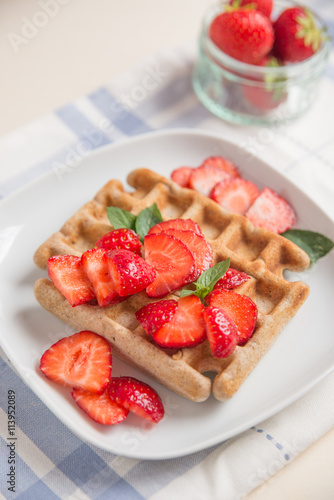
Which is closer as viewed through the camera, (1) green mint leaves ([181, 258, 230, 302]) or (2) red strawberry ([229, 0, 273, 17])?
(1) green mint leaves ([181, 258, 230, 302])

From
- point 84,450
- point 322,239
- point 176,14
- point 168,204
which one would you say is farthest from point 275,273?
point 176,14

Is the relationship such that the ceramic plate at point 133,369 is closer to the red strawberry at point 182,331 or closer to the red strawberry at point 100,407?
the red strawberry at point 100,407

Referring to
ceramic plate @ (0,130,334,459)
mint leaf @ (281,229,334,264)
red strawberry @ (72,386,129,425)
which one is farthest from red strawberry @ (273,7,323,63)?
red strawberry @ (72,386,129,425)

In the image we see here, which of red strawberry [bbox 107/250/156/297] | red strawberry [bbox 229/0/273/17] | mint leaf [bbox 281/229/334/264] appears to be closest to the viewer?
red strawberry [bbox 107/250/156/297]

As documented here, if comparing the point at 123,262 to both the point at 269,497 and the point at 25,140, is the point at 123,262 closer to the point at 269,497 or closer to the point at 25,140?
the point at 269,497

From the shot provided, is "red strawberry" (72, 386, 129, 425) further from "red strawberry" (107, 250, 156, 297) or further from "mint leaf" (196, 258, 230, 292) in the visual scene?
"mint leaf" (196, 258, 230, 292)

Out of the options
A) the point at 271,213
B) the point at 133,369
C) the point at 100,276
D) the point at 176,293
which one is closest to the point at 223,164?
the point at 271,213
